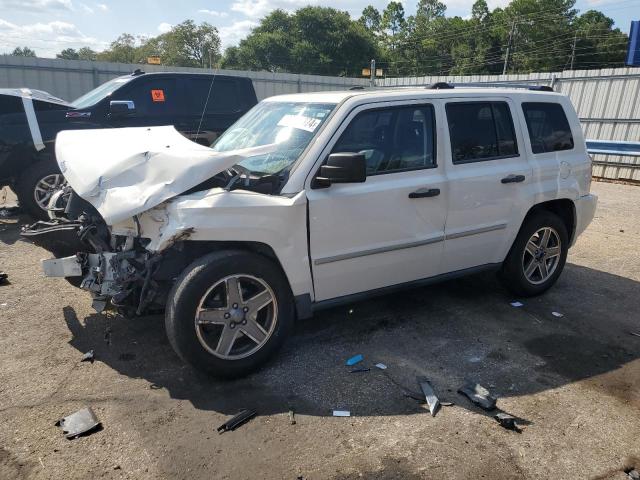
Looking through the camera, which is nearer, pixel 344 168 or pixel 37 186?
pixel 344 168

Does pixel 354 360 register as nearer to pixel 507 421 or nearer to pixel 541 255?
pixel 507 421

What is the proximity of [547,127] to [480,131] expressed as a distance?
932 mm

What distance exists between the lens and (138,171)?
10.9 ft

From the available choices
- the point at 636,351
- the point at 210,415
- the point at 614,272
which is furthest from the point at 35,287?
the point at 614,272

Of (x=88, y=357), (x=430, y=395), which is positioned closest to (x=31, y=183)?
(x=88, y=357)

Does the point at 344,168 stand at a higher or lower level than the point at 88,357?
higher

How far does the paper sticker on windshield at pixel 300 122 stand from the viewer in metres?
3.74

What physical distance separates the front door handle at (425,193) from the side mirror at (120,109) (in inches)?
211

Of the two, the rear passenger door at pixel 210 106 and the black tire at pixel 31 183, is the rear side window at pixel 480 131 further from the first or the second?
the black tire at pixel 31 183

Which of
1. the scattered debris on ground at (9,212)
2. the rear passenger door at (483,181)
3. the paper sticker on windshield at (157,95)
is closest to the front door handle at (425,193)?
the rear passenger door at (483,181)

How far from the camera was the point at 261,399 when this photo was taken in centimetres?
322

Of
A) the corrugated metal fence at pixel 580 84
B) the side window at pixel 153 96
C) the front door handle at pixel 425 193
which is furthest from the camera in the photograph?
the corrugated metal fence at pixel 580 84

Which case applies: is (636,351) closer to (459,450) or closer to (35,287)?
(459,450)

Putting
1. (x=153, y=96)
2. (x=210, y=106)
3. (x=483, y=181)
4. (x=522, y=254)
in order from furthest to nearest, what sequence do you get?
(x=210, y=106), (x=153, y=96), (x=522, y=254), (x=483, y=181)
